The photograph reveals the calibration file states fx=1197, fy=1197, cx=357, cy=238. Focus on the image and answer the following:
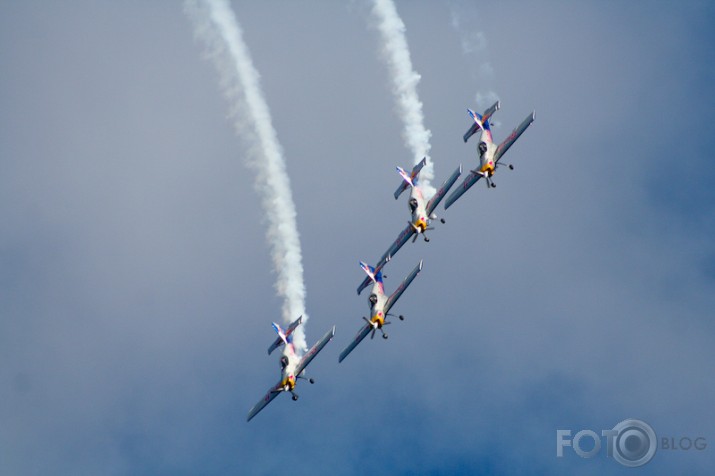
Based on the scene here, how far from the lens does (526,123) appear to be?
88.6 m

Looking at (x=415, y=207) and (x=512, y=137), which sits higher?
(x=512, y=137)

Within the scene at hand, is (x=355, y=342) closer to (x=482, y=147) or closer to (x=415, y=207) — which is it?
(x=415, y=207)

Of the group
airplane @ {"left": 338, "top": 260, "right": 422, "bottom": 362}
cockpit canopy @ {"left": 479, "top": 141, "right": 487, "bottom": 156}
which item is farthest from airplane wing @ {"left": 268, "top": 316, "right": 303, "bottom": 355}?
cockpit canopy @ {"left": 479, "top": 141, "right": 487, "bottom": 156}

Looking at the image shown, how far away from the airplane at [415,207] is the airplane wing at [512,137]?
11.0ft

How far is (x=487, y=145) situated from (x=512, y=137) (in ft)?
6.86

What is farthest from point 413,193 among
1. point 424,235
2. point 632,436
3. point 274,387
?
point 632,436

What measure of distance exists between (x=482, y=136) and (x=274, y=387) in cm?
2498

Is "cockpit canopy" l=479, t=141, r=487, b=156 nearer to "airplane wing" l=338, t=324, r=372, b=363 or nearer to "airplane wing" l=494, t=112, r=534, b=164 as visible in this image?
"airplane wing" l=494, t=112, r=534, b=164

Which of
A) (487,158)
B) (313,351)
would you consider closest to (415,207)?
(487,158)

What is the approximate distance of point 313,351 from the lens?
91.4m

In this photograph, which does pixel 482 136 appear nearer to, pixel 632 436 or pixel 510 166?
pixel 510 166

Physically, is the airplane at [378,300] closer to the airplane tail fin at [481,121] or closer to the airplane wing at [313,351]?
the airplane wing at [313,351]

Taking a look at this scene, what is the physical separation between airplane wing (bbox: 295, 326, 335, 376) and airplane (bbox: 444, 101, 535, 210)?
13425mm

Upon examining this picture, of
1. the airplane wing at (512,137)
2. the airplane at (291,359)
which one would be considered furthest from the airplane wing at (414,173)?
the airplane at (291,359)
